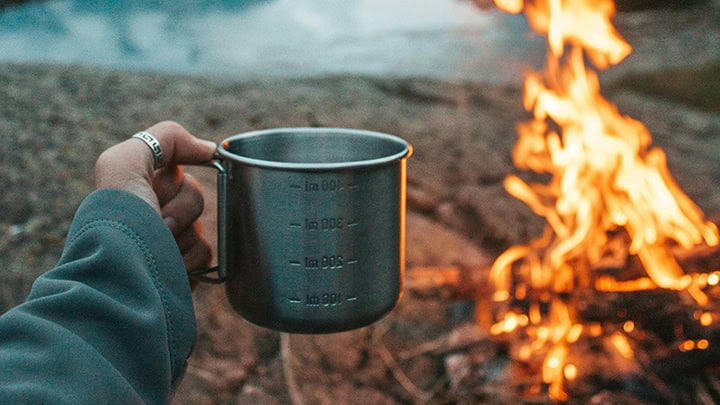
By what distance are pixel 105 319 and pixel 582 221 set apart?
75.8 inches

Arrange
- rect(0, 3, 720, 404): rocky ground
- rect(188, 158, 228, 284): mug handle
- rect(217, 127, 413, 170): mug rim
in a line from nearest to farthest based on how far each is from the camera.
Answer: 1. rect(217, 127, 413, 170): mug rim
2. rect(188, 158, 228, 284): mug handle
3. rect(0, 3, 720, 404): rocky ground

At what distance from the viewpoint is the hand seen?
0.94 metres

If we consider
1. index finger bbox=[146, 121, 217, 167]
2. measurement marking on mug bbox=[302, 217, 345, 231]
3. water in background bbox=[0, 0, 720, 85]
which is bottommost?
water in background bbox=[0, 0, 720, 85]

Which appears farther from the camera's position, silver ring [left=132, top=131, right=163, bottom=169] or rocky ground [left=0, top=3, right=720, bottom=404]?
rocky ground [left=0, top=3, right=720, bottom=404]

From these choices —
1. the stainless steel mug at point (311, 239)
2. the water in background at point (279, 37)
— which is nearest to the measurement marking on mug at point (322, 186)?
the stainless steel mug at point (311, 239)

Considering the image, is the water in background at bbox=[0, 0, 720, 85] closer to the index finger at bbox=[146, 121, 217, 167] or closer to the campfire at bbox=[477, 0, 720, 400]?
the campfire at bbox=[477, 0, 720, 400]

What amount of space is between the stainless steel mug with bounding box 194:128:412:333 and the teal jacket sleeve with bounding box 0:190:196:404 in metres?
0.10

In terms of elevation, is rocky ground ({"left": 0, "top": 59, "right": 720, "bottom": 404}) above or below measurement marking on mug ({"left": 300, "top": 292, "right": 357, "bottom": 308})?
below

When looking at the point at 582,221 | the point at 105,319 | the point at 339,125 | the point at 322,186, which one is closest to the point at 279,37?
the point at 339,125

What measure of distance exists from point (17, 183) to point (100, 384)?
5.40 ft

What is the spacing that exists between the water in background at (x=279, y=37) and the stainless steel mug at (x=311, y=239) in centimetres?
218

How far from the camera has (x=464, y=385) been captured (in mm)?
1805

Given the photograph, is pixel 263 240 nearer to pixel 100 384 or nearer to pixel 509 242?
pixel 100 384

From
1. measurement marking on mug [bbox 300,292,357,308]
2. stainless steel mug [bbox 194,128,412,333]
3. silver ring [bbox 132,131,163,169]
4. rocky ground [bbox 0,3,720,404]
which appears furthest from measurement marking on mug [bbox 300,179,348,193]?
rocky ground [bbox 0,3,720,404]
